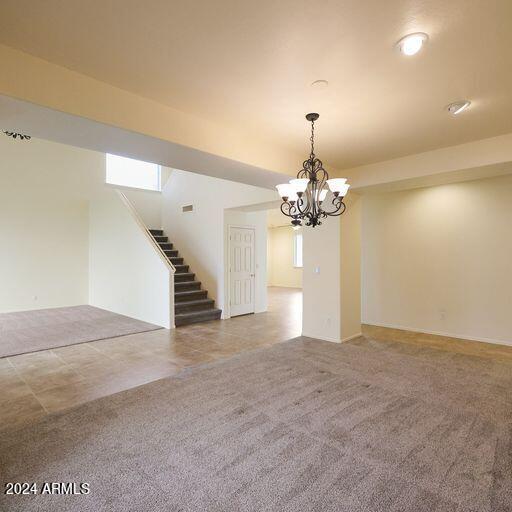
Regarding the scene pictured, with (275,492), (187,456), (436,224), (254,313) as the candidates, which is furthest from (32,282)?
(436,224)

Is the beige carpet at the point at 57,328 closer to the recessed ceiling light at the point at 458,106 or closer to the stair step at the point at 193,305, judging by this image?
the stair step at the point at 193,305

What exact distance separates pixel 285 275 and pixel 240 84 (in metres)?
11.5

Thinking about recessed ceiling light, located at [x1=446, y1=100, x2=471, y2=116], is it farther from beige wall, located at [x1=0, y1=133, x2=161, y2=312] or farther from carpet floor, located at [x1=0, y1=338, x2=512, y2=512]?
beige wall, located at [x1=0, y1=133, x2=161, y2=312]

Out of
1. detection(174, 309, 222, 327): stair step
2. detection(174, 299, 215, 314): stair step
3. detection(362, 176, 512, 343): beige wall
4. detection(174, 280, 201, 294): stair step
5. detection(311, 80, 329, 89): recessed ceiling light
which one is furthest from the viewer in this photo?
detection(174, 280, 201, 294): stair step

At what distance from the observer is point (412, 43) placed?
205cm

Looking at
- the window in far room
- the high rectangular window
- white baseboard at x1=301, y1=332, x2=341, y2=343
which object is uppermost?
the high rectangular window

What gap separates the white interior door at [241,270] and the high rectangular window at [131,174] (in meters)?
3.96

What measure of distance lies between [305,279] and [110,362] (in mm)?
3187

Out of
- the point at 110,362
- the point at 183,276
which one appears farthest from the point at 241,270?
the point at 110,362

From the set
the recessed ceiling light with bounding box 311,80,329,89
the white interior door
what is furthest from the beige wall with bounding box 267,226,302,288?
the recessed ceiling light with bounding box 311,80,329,89

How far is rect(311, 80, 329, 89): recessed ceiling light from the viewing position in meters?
2.53

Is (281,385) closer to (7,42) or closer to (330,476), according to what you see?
(330,476)

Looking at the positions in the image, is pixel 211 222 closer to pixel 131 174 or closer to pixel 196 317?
pixel 196 317

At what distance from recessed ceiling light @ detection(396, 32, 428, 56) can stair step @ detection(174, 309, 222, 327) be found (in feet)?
18.2
